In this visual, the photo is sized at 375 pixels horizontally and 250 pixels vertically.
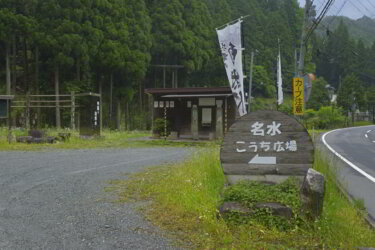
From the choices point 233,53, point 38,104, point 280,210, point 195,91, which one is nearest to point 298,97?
point 233,53

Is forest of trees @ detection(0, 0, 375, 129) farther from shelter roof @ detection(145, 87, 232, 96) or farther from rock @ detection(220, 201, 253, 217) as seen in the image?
rock @ detection(220, 201, 253, 217)

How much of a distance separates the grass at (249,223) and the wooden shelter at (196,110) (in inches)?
482

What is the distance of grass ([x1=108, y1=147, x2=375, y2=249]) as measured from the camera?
333cm

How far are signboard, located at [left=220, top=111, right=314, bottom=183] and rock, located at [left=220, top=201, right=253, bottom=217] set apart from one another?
2.24 feet

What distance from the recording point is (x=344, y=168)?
9445 millimetres

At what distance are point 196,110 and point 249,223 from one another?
47.5 ft

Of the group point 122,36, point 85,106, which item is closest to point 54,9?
point 122,36

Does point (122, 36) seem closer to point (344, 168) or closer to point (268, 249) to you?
point (344, 168)

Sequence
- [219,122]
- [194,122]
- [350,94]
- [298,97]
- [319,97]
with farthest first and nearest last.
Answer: [350,94] → [319,97] → [194,122] → [219,122] → [298,97]

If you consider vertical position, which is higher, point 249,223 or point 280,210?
point 280,210

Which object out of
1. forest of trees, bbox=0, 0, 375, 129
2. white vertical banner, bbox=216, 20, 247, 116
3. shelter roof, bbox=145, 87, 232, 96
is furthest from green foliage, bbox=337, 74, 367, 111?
white vertical banner, bbox=216, 20, 247, 116

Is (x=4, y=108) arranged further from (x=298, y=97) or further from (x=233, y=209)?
(x=233, y=209)

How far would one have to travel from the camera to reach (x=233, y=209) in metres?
3.67

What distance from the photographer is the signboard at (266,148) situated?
4250mm
